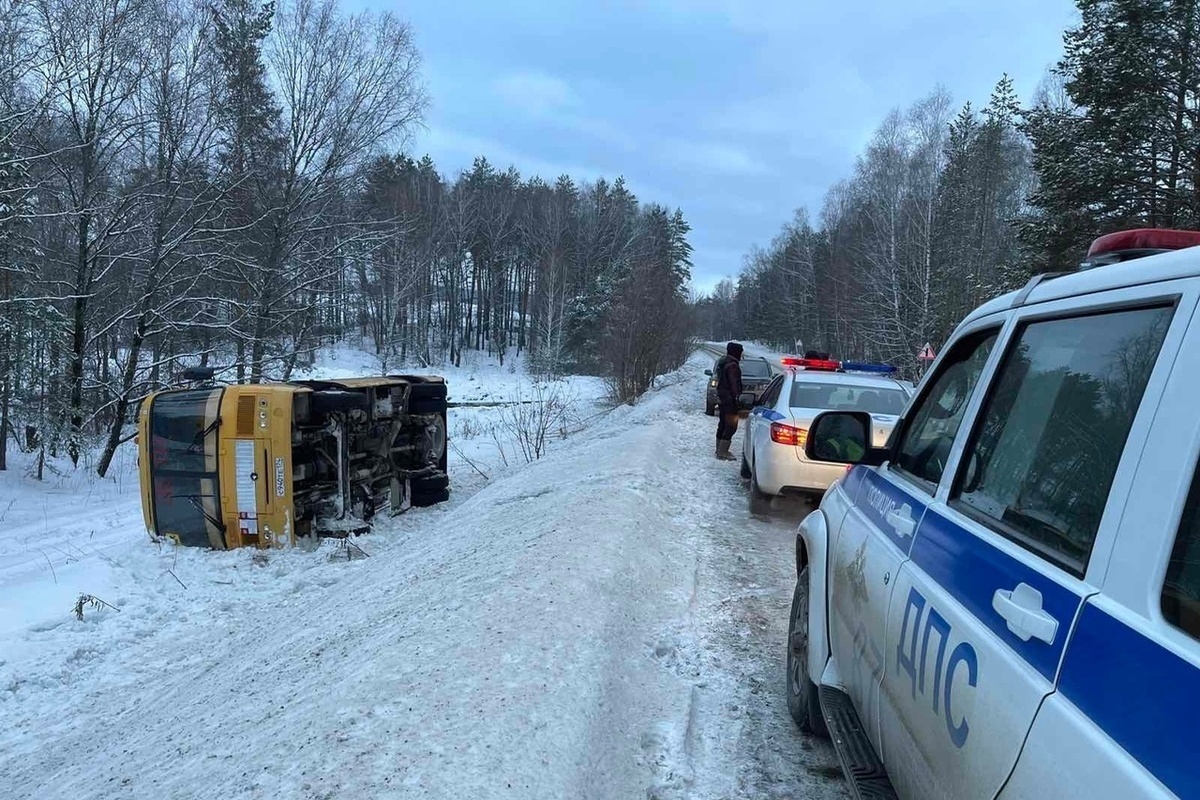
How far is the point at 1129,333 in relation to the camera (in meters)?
1.56

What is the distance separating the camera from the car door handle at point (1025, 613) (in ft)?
4.62

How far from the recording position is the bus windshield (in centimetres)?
749

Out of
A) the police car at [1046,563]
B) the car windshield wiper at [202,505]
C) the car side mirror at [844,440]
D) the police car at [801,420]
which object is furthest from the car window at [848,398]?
the car windshield wiper at [202,505]

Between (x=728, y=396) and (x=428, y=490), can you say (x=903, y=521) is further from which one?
(x=728, y=396)

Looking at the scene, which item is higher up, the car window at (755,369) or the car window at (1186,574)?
the car window at (1186,574)

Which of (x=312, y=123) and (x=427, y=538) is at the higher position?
(x=312, y=123)

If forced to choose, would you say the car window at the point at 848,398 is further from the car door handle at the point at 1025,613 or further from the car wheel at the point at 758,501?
the car door handle at the point at 1025,613

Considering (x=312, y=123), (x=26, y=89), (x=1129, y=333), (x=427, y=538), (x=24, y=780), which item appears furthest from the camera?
(x=312, y=123)

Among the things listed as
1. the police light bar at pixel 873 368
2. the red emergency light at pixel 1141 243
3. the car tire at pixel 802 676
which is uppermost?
the red emergency light at pixel 1141 243

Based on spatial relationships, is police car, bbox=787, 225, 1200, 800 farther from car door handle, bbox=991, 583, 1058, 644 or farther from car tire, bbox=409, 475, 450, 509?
car tire, bbox=409, 475, 450, 509

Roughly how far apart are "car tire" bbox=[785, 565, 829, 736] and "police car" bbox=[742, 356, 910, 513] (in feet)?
12.3

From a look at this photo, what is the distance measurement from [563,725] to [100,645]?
13.5 feet

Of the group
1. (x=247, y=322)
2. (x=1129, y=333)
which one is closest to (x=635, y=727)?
(x=1129, y=333)

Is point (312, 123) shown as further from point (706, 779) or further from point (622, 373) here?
point (706, 779)
